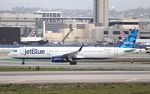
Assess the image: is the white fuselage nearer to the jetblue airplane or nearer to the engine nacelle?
the jetblue airplane

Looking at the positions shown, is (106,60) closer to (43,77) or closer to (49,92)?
(43,77)

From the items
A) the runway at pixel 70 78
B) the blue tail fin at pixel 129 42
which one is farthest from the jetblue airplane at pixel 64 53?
the runway at pixel 70 78

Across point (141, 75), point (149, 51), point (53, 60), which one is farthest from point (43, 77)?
point (149, 51)

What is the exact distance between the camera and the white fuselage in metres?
85.6

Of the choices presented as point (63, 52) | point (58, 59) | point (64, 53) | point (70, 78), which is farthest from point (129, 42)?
point (70, 78)

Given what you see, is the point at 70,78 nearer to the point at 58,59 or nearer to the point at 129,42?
the point at 58,59

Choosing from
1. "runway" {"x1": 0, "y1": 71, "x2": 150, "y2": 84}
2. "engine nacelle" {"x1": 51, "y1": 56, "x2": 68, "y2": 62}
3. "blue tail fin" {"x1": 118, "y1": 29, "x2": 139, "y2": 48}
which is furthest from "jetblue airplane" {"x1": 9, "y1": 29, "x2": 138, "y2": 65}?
"runway" {"x1": 0, "y1": 71, "x2": 150, "y2": 84}

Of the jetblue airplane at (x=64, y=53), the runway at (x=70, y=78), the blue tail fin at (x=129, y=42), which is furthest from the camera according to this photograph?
the blue tail fin at (x=129, y=42)

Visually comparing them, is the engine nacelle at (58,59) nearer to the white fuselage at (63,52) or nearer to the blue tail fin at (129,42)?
the white fuselage at (63,52)

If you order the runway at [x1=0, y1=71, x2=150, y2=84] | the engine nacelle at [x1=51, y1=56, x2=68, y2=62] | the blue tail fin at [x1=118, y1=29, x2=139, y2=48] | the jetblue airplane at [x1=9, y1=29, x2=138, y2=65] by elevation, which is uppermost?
the blue tail fin at [x1=118, y1=29, x2=139, y2=48]

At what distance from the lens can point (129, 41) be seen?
3725 inches

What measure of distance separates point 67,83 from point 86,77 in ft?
18.7

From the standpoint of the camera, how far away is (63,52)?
87250mm

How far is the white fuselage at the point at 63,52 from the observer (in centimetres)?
8562
